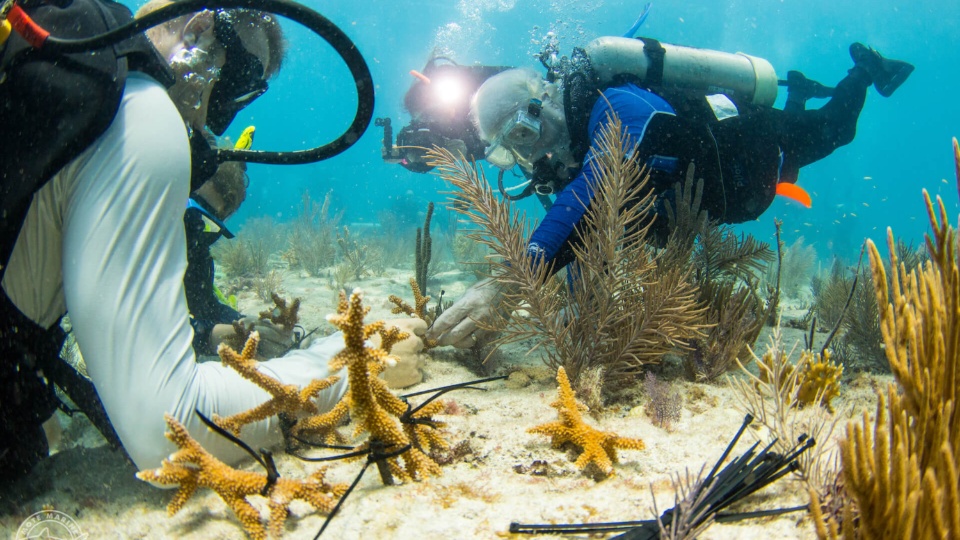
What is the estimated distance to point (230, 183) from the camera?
4031 millimetres

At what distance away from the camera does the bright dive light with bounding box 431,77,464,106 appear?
5430 mm

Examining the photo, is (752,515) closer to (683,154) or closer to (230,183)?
(683,154)

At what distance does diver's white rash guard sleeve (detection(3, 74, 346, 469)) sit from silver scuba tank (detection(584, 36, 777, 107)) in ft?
12.0

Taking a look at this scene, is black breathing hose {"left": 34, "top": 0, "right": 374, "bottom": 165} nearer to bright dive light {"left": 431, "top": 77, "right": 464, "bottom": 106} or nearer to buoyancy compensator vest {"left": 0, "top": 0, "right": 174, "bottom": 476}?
buoyancy compensator vest {"left": 0, "top": 0, "right": 174, "bottom": 476}

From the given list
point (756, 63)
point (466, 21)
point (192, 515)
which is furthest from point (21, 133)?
point (466, 21)

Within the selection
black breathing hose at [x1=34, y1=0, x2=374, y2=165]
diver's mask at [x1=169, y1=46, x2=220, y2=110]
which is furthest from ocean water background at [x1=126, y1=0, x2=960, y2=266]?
black breathing hose at [x1=34, y1=0, x2=374, y2=165]

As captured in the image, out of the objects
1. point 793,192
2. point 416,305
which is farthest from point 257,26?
point 793,192

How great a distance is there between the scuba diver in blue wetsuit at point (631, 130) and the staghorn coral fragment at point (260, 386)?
1.25 meters

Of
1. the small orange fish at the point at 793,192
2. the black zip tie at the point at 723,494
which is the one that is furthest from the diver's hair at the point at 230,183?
the small orange fish at the point at 793,192

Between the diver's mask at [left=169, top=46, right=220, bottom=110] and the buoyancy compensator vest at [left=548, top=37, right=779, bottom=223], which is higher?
the buoyancy compensator vest at [left=548, top=37, right=779, bottom=223]

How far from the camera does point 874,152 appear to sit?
2894 inches

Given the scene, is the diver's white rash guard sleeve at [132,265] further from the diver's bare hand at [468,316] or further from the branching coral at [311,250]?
the branching coral at [311,250]
